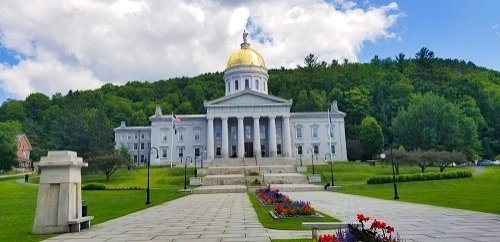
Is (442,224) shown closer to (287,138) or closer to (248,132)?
(287,138)

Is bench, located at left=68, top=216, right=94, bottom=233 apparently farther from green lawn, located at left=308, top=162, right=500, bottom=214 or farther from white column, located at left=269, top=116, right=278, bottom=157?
white column, located at left=269, top=116, right=278, bottom=157

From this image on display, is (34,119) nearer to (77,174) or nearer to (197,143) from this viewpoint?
(197,143)

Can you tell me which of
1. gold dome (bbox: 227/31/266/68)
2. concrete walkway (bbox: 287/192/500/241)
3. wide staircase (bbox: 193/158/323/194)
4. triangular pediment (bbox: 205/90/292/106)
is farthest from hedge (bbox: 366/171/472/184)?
gold dome (bbox: 227/31/266/68)

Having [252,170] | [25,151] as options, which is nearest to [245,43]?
[252,170]

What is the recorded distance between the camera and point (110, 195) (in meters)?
35.2

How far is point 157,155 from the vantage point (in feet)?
254

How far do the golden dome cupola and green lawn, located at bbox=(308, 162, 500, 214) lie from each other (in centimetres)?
2679

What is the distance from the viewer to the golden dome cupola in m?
78.8

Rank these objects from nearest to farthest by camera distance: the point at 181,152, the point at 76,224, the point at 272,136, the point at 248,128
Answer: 1. the point at 76,224
2. the point at 272,136
3. the point at 248,128
4. the point at 181,152

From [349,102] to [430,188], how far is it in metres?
61.8

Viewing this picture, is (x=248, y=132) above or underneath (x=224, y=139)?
above

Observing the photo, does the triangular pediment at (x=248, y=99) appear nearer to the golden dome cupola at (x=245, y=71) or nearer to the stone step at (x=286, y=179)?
the golden dome cupola at (x=245, y=71)

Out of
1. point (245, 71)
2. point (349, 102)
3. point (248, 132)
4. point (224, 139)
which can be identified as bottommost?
point (224, 139)

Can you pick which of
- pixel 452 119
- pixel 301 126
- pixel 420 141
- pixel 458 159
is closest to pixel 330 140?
pixel 301 126
